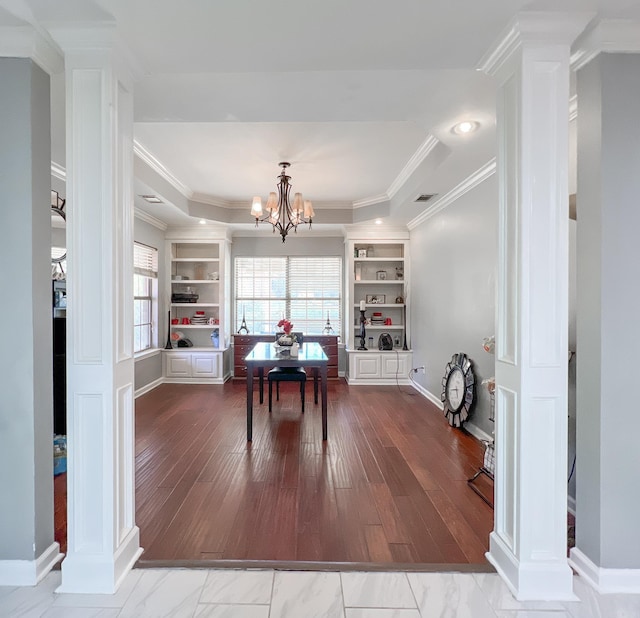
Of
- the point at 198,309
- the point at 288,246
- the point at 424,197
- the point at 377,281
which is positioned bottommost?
the point at 198,309

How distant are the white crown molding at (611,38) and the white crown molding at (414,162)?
156 centimetres

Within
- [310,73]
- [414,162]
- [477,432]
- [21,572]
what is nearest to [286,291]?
[414,162]

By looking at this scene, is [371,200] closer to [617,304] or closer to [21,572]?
[617,304]

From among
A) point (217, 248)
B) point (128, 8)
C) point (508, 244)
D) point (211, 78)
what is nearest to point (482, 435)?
point (508, 244)

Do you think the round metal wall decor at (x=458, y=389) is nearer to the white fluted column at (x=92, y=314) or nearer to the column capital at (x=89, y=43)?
the white fluted column at (x=92, y=314)

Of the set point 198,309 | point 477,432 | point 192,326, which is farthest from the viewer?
point 198,309

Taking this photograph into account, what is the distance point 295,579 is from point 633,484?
1584 mm

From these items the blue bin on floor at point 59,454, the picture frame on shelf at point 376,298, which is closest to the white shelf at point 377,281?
the picture frame on shelf at point 376,298

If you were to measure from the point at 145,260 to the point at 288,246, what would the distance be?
235cm

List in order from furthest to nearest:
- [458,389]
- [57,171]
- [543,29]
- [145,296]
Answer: [145,296] < [458,389] < [57,171] < [543,29]

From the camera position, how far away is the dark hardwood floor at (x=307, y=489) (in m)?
2.03

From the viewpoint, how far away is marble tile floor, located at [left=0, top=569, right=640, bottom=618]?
5.19 feet

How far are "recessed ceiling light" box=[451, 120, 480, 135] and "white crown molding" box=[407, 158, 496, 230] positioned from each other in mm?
657

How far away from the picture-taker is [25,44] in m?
1.76
